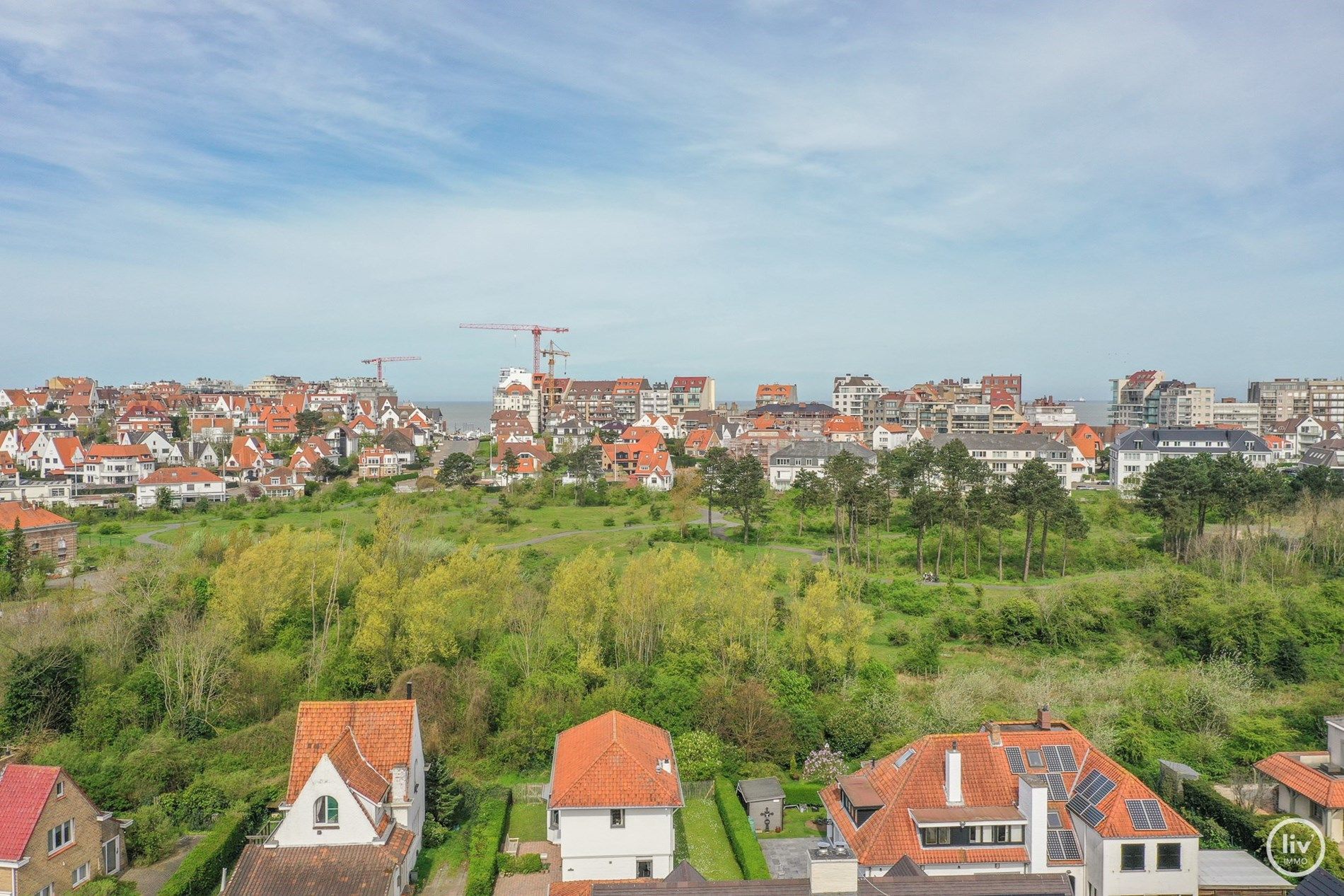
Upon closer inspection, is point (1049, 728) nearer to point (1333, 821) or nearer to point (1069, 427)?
point (1333, 821)

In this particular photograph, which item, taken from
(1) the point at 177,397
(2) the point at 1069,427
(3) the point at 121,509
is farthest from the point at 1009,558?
(1) the point at 177,397

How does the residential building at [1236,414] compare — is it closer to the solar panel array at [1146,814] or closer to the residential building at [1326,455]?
the residential building at [1326,455]

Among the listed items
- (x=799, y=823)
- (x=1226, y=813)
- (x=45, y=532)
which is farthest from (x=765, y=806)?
(x=45, y=532)

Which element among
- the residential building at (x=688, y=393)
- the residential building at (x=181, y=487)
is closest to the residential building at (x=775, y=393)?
the residential building at (x=688, y=393)

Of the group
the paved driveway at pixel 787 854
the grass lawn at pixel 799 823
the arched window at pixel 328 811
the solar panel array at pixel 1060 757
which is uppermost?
the solar panel array at pixel 1060 757

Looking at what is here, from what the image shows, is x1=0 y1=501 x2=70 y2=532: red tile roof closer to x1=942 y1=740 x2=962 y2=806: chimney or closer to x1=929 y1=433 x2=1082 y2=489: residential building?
x1=942 y1=740 x2=962 y2=806: chimney

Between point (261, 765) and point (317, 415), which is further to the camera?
point (317, 415)
